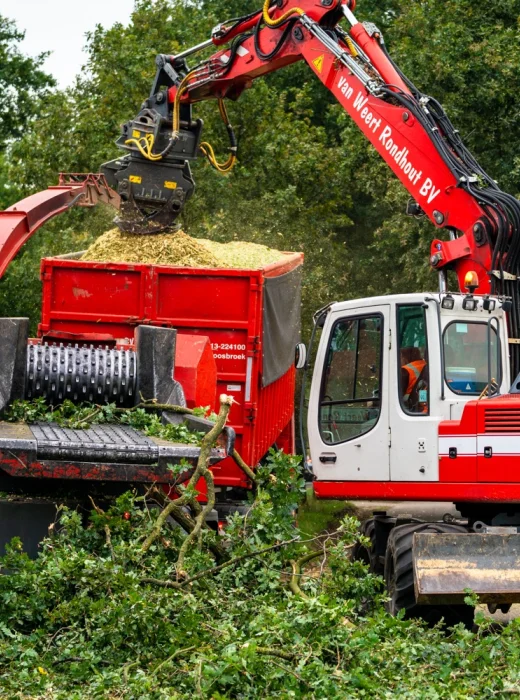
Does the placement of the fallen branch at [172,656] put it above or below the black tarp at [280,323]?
below

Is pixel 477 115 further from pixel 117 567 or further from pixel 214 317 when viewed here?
pixel 117 567

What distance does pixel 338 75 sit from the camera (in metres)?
11.8

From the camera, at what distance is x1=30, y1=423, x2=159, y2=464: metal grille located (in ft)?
21.6

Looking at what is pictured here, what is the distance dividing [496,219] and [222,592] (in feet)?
14.2

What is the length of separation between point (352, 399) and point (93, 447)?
3150mm

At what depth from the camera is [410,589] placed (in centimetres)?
840

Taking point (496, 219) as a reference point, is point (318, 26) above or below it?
above

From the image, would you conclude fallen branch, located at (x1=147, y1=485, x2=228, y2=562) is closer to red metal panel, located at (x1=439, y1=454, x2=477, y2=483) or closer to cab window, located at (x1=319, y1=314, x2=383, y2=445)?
red metal panel, located at (x1=439, y1=454, x2=477, y2=483)

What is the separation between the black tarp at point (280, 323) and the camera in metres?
12.4

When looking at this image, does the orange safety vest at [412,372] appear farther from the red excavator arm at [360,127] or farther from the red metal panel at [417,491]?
the red excavator arm at [360,127]

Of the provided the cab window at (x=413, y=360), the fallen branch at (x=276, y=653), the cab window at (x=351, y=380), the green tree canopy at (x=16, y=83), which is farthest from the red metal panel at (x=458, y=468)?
the green tree canopy at (x=16, y=83)

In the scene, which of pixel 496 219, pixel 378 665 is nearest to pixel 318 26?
pixel 496 219

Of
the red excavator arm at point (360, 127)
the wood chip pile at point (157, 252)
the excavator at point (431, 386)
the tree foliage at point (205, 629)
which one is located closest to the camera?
the tree foliage at point (205, 629)

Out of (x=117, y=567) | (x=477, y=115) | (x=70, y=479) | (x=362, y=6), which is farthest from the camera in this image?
(x=362, y=6)
